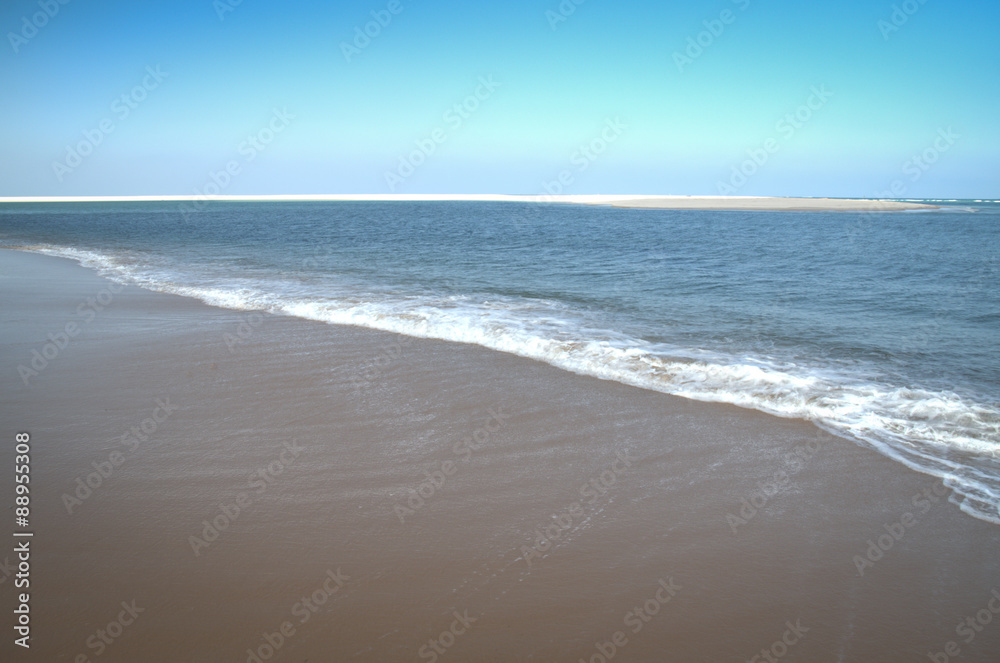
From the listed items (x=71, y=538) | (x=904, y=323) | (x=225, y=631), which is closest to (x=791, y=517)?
(x=225, y=631)

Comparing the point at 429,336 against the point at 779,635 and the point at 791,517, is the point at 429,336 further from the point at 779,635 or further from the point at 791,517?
the point at 779,635

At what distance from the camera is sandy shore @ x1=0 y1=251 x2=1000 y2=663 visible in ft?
9.68

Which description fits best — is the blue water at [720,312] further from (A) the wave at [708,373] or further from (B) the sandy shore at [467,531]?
(B) the sandy shore at [467,531]

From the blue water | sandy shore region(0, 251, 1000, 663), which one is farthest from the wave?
sandy shore region(0, 251, 1000, 663)

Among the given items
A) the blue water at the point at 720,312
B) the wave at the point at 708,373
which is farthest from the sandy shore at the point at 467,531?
the blue water at the point at 720,312

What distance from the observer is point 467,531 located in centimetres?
380

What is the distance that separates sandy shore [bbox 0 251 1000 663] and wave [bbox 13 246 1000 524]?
0.37 meters

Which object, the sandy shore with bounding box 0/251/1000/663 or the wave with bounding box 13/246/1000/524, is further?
the wave with bounding box 13/246/1000/524

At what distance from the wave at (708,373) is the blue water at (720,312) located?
27 mm

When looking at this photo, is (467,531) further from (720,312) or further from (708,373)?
(720,312)

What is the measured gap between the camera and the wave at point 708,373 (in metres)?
5.01

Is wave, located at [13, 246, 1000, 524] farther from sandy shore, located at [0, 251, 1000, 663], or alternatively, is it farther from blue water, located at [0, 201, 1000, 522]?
sandy shore, located at [0, 251, 1000, 663]

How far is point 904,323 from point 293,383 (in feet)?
32.8

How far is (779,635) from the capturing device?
2.97m
